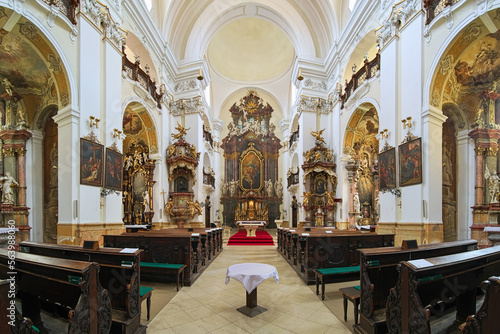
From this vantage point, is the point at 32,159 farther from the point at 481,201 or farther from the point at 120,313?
the point at 481,201

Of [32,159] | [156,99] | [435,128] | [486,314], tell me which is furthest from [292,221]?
[486,314]

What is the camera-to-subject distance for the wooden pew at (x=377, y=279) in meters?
3.24

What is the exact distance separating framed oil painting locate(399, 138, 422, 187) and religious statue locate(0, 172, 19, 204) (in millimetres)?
10870

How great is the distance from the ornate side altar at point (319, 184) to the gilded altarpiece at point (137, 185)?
767cm

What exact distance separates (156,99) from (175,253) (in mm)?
8871

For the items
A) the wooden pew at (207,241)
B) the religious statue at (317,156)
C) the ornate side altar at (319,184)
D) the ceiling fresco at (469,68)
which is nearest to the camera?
the ceiling fresco at (469,68)

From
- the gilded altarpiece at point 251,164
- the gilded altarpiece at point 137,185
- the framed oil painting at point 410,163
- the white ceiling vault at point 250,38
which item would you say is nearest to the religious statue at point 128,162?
the gilded altarpiece at point 137,185

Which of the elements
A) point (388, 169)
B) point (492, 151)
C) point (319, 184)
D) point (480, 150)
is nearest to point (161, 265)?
point (388, 169)

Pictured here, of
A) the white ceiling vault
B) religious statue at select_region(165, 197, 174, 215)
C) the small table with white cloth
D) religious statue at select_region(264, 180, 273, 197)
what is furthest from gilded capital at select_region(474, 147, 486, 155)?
religious statue at select_region(264, 180, 273, 197)

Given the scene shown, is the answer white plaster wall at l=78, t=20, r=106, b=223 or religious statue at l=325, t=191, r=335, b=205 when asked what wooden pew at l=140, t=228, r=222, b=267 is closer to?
white plaster wall at l=78, t=20, r=106, b=223

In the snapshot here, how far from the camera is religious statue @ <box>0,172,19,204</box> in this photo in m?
7.45

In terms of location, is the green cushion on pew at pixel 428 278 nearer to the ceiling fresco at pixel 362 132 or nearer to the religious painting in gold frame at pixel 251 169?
the ceiling fresco at pixel 362 132

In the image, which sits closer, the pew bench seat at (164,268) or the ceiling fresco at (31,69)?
the pew bench seat at (164,268)

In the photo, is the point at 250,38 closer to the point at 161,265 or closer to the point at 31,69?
the point at 31,69
